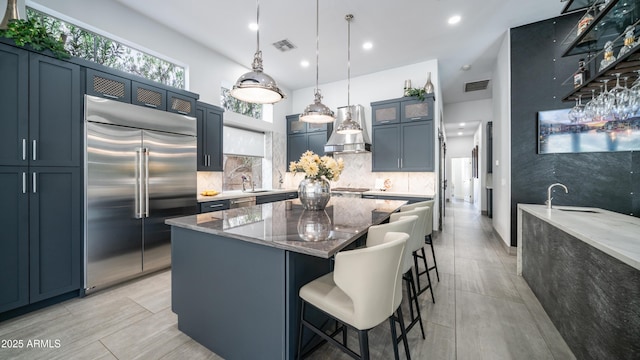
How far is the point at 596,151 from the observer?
320 centimetres

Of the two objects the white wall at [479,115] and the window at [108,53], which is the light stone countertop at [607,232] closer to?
the window at [108,53]

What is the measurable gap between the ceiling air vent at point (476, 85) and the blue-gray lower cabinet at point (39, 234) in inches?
304

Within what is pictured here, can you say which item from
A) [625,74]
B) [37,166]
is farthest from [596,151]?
[37,166]

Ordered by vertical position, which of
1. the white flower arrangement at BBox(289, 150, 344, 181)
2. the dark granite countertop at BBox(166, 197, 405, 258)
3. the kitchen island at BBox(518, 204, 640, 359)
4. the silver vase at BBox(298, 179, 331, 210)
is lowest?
the kitchen island at BBox(518, 204, 640, 359)

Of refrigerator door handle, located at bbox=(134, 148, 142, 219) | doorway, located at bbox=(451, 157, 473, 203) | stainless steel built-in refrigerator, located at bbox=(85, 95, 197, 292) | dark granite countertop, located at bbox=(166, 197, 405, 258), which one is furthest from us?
doorway, located at bbox=(451, 157, 473, 203)

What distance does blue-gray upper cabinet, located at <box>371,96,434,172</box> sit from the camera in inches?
181

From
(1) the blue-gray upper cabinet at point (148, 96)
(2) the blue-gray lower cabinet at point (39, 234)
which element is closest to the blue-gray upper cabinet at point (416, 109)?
(1) the blue-gray upper cabinet at point (148, 96)

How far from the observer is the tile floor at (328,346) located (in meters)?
1.69

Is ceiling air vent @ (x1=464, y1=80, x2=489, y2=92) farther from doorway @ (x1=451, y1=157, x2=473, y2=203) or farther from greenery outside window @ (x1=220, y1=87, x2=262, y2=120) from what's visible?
doorway @ (x1=451, y1=157, x2=473, y2=203)

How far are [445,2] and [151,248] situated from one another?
4.98 metres

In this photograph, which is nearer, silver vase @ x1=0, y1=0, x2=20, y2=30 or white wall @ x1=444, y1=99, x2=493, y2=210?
silver vase @ x1=0, y1=0, x2=20, y2=30

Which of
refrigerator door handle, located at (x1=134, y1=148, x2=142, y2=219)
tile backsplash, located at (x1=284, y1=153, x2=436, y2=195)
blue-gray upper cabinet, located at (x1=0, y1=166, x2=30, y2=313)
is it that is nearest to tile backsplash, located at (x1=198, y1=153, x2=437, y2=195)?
tile backsplash, located at (x1=284, y1=153, x2=436, y2=195)

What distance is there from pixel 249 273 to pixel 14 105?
259cm

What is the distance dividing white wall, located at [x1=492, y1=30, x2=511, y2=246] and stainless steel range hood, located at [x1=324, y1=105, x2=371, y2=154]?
238 centimetres
